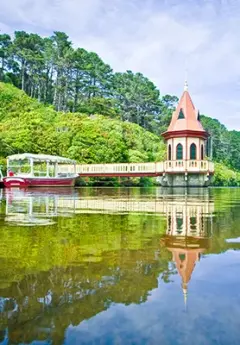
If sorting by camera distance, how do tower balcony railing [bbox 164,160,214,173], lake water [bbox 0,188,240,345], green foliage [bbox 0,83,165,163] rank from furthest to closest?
green foliage [bbox 0,83,165,163] < tower balcony railing [bbox 164,160,214,173] < lake water [bbox 0,188,240,345]

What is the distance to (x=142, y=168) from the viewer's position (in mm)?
28062

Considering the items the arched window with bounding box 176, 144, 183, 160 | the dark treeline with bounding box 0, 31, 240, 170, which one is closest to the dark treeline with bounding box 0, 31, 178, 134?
the dark treeline with bounding box 0, 31, 240, 170

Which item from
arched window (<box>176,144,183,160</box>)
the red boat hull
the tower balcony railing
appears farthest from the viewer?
arched window (<box>176,144,183,160</box>)

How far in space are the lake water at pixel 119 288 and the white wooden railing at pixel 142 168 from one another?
21.2 m

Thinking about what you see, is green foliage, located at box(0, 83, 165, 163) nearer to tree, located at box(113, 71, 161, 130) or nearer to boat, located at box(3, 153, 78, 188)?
boat, located at box(3, 153, 78, 188)

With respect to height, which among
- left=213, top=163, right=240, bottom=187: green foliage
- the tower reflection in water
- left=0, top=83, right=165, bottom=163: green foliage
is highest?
left=0, top=83, right=165, bottom=163: green foliage

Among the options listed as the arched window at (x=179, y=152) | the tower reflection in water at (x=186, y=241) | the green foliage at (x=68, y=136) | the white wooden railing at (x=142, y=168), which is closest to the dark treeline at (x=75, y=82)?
the green foliage at (x=68, y=136)

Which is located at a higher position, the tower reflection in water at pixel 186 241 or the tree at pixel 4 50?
the tree at pixel 4 50

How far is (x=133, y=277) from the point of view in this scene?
3.15 meters

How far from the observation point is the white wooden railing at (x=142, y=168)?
26.4 m

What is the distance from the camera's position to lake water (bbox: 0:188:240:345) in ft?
6.75

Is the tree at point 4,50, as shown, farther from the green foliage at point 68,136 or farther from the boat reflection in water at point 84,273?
the boat reflection in water at point 84,273

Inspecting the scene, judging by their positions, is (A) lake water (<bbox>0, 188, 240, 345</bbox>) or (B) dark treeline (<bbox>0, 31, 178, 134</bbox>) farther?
(B) dark treeline (<bbox>0, 31, 178, 134</bbox>)

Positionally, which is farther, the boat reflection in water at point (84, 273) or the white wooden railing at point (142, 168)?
the white wooden railing at point (142, 168)
